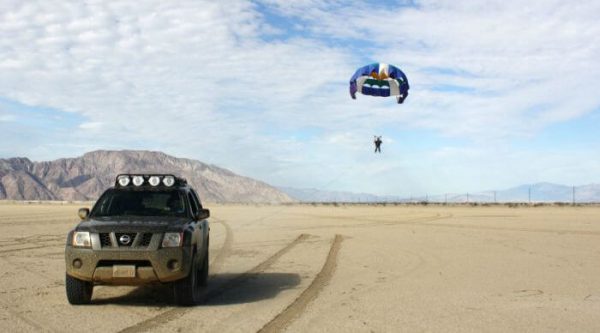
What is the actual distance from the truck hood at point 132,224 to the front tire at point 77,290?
2.66 ft

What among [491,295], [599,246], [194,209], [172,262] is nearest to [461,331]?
[491,295]

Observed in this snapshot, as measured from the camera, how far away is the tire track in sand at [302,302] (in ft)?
27.5

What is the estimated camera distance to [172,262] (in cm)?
959

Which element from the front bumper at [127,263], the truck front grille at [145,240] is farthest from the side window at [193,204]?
the front bumper at [127,263]

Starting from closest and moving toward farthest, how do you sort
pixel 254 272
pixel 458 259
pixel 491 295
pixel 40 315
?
pixel 40 315 → pixel 491 295 → pixel 254 272 → pixel 458 259

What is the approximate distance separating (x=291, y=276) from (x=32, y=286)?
514cm

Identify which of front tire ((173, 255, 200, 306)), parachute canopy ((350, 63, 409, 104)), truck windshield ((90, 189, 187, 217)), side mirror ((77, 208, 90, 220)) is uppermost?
parachute canopy ((350, 63, 409, 104))

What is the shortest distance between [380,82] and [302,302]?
28.5 m

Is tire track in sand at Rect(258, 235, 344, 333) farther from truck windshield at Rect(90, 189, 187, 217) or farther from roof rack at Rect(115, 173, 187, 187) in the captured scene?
roof rack at Rect(115, 173, 187, 187)

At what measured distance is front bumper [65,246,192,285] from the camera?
9398 mm

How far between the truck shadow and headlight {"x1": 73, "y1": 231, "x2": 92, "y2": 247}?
1.15m

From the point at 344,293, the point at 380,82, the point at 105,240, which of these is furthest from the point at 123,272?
the point at 380,82

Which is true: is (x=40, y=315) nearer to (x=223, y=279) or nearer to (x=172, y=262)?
(x=172, y=262)

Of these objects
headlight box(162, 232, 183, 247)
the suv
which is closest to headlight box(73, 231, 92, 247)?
the suv
